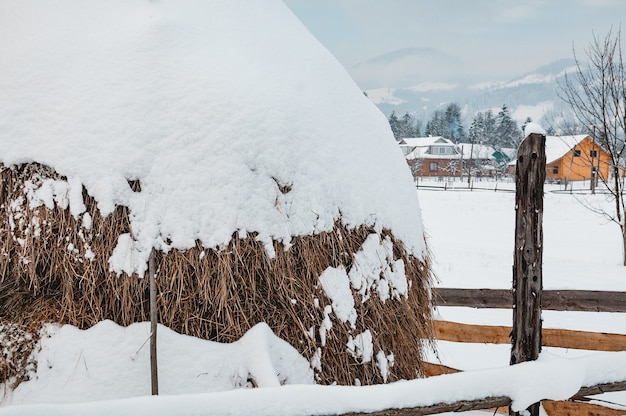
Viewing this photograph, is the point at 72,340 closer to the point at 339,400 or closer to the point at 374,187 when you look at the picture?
the point at 339,400

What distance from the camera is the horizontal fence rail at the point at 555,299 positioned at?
4.86m

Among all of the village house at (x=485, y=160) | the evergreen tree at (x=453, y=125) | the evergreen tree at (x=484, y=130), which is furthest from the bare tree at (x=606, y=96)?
the evergreen tree at (x=453, y=125)

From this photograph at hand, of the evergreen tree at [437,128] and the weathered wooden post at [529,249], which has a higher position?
the evergreen tree at [437,128]

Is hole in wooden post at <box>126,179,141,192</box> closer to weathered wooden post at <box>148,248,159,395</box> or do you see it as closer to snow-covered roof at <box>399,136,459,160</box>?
weathered wooden post at <box>148,248,159,395</box>

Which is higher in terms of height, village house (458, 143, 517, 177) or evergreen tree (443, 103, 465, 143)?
evergreen tree (443, 103, 465, 143)

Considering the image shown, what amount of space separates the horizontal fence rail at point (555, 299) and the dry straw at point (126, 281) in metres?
2.59

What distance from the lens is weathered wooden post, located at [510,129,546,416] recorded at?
8.55 feet

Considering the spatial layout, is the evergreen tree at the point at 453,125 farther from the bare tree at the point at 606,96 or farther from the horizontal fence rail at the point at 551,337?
the horizontal fence rail at the point at 551,337

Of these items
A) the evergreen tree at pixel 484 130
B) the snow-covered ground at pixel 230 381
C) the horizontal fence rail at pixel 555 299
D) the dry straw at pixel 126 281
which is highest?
the evergreen tree at pixel 484 130

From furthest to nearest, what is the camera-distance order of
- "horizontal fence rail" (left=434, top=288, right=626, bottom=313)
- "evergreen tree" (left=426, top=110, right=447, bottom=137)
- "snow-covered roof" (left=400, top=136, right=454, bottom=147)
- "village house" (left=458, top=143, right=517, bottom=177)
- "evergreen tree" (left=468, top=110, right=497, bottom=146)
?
"evergreen tree" (left=426, top=110, right=447, bottom=137) < "evergreen tree" (left=468, top=110, right=497, bottom=146) < "snow-covered roof" (left=400, top=136, right=454, bottom=147) < "village house" (left=458, top=143, right=517, bottom=177) < "horizontal fence rail" (left=434, top=288, right=626, bottom=313)

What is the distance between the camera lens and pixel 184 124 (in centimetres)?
261

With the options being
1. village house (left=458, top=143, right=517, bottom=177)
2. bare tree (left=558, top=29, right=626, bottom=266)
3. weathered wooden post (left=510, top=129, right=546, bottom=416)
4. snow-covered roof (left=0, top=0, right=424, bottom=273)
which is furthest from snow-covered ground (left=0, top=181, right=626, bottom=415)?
village house (left=458, top=143, right=517, bottom=177)

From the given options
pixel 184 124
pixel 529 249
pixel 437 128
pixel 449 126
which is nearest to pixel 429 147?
pixel 437 128

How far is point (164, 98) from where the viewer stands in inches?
104
